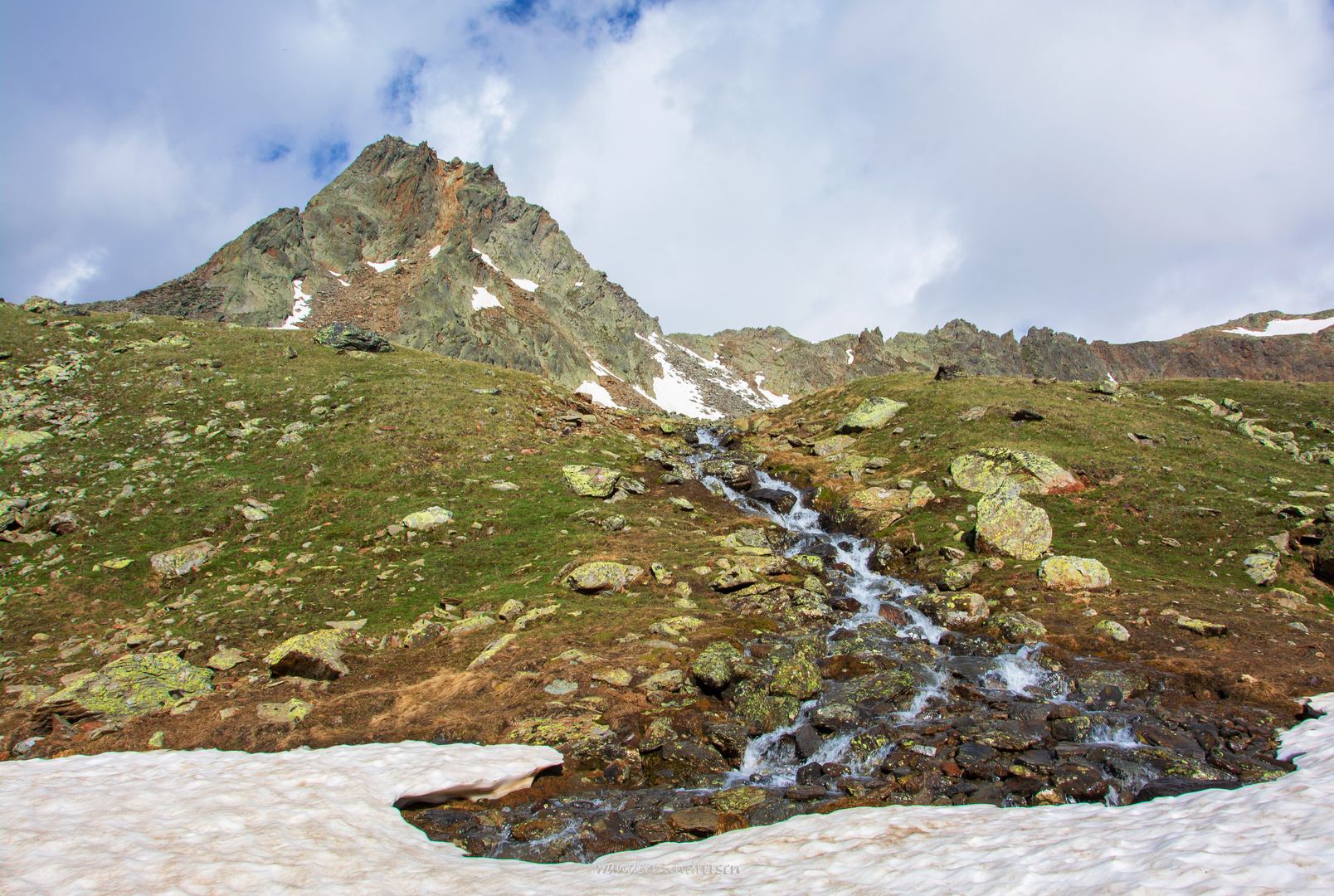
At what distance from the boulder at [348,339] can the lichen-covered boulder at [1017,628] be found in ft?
150

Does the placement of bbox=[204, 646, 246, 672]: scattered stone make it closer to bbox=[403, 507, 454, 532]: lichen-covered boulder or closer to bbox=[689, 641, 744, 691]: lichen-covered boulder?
bbox=[403, 507, 454, 532]: lichen-covered boulder

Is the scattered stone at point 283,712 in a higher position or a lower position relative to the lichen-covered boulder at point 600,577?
lower

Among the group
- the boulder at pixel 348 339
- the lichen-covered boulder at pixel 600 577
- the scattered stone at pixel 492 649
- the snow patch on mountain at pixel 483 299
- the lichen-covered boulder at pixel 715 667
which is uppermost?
the snow patch on mountain at pixel 483 299

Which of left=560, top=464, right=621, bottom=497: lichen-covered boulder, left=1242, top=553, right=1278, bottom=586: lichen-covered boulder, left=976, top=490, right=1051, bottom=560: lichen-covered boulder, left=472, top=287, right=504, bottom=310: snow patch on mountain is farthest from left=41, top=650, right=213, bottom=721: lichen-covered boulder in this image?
left=472, top=287, right=504, bottom=310: snow patch on mountain

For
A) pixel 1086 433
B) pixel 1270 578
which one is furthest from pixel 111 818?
pixel 1086 433

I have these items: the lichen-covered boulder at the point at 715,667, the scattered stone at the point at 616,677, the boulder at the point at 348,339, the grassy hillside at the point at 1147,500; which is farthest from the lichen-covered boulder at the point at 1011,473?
the boulder at the point at 348,339

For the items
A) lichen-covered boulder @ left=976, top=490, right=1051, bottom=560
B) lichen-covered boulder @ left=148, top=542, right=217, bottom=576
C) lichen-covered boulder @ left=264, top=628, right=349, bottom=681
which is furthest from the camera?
lichen-covered boulder @ left=976, top=490, right=1051, bottom=560

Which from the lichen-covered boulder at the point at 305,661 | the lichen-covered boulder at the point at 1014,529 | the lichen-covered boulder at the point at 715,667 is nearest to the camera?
the lichen-covered boulder at the point at 715,667

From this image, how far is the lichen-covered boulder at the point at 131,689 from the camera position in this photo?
43.7 feet

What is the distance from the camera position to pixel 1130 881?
610cm

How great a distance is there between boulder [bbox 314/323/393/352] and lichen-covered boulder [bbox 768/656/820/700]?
4237 centimetres

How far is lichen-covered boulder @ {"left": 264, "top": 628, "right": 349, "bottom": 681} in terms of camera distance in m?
15.2

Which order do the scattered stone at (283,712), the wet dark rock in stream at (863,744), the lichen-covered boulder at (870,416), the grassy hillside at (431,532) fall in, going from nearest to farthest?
1. the wet dark rock in stream at (863,744)
2. the scattered stone at (283,712)
3. the grassy hillside at (431,532)
4. the lichen-covered boulder at (870,416)

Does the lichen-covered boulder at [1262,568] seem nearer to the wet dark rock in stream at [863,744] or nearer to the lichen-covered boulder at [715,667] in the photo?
the wet dark rock in stream at [863,744]
